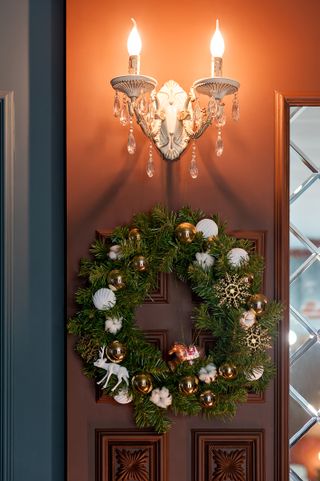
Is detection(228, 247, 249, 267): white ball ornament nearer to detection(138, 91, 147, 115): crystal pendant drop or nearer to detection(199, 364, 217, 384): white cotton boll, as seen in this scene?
detection(199, 364, 217, 384): white cotton boll

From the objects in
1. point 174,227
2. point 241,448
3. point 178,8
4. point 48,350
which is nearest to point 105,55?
point 178,8

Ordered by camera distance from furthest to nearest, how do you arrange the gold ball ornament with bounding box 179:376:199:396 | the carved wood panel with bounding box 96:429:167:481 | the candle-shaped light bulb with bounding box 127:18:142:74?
the carved wood panel with bounding box 96:429:167:481 → the gold ball ornament with bounding box 179:376:199:396 → the candle-shaped light bulb with bounding box 127:18:142:74

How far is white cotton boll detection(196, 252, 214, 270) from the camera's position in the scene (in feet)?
4.76

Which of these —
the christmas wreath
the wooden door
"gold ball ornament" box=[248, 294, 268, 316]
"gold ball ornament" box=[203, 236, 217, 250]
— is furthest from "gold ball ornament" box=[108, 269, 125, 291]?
"gold ball ornament" box=[248, 294, 268, 316]

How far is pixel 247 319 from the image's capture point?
4.65ft

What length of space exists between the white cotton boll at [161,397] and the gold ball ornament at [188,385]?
0.04m

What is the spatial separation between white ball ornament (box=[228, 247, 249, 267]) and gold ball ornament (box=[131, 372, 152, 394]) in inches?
14.7

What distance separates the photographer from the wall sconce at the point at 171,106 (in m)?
1.31

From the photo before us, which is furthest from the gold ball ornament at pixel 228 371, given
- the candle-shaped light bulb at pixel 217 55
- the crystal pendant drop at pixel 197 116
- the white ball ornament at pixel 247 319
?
the candle-shaped light bulb at pixel 217 55

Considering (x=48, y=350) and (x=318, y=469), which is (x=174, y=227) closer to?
(x=48, y=350)

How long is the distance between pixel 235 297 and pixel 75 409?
1.82 ft

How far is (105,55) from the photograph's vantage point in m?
1.52

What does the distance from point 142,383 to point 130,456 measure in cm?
26

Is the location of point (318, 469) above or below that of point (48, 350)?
below
